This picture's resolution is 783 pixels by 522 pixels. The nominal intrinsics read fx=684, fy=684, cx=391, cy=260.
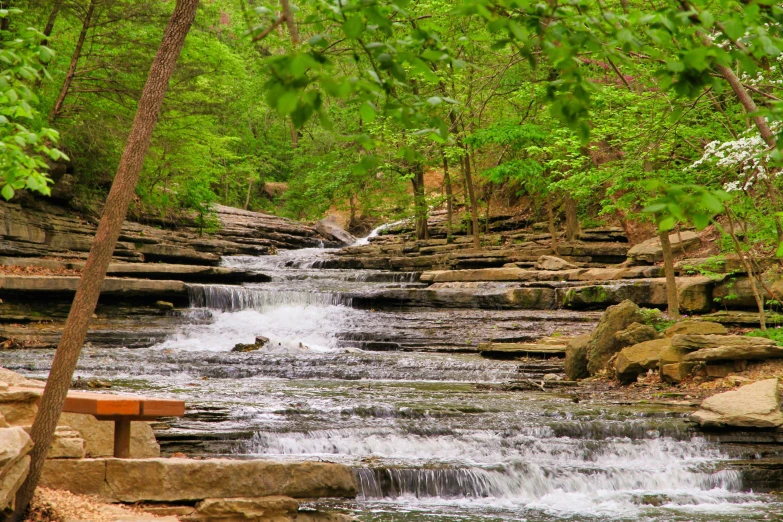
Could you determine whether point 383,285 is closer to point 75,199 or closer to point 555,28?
point 75,199

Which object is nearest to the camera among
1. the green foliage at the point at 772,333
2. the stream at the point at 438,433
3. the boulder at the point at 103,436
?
the boulder at the point at 103,436

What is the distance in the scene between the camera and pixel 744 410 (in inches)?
320

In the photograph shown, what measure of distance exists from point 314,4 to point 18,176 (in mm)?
2275

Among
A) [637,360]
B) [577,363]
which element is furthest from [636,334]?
[577,363]

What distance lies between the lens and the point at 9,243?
1750 cm

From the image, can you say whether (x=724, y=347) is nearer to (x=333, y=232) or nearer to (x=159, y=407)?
(x=159, y=407)

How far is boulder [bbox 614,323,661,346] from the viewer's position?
38.5ft

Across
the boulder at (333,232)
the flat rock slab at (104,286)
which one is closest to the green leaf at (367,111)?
the flat rock slab at (104,286)

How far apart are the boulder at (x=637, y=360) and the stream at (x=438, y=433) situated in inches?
57.8

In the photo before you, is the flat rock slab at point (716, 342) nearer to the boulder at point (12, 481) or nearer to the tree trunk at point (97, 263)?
the tree trunk at point (97, 263)

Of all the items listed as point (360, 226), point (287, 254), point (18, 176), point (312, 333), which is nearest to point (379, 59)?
point (18, 176)

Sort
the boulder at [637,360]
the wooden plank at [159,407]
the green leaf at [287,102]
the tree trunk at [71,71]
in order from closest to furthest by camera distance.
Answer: the green leaf at [287,102], the wooden plank at [159,407], the boulder at [637,360], the tree trunk at [71,71]

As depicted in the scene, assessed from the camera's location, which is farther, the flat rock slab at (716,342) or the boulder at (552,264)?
the boulder at (552,264)

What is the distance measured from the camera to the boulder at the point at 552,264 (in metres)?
19.1
